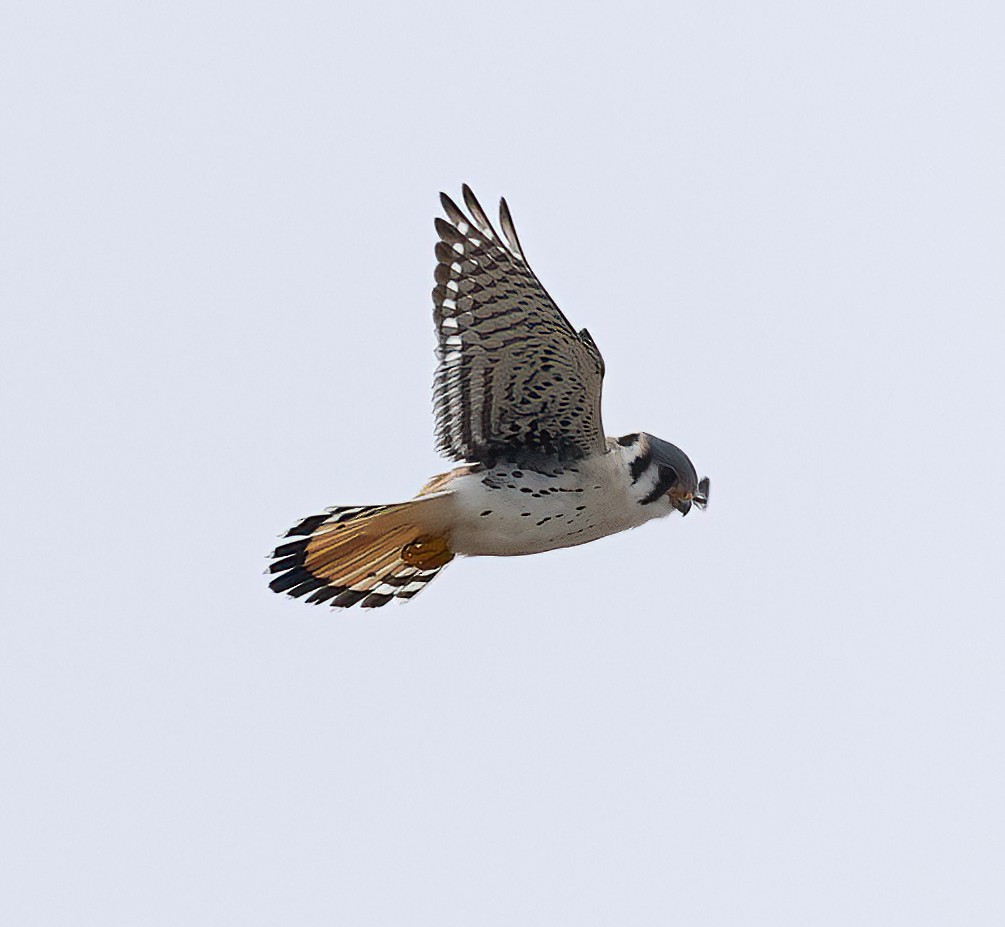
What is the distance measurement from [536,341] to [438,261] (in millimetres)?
559

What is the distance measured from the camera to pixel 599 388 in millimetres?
8320

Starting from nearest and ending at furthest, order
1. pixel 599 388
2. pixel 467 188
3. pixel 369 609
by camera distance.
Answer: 1. pixel 467 188
2. pixel 599 388
3. pixel 369 609

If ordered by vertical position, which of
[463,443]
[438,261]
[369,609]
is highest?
[438,261]

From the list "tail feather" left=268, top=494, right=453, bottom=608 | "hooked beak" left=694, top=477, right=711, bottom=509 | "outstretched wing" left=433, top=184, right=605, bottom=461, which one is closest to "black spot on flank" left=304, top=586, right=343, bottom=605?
"tail feather" left=268, top=494, right=453, bottom=608

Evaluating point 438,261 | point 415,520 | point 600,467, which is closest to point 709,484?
point 600,467

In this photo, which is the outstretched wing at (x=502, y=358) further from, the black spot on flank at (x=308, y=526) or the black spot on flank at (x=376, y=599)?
the black spot on flank at (x=376, y=599)

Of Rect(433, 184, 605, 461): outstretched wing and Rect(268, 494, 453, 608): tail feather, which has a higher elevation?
Rect(433, 184, 605, 461): outstretched wing

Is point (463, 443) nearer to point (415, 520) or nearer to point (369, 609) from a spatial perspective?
point (415, 520)

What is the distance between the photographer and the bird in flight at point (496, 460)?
7895 mm

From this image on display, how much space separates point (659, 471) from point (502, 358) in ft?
3.74

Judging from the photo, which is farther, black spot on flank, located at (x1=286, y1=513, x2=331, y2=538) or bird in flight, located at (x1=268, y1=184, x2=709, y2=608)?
black spot on flank, located at (x1=286, y1=513, x2=331, y2=538)

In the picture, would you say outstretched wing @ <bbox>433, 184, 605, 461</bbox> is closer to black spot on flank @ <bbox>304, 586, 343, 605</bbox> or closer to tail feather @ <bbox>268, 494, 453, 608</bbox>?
tail feather @ <bbox>268, 494, 453, 608</bbox>

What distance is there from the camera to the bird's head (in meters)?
8.91

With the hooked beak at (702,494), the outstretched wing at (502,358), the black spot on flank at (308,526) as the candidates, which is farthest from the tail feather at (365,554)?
the hooked beak at (702,494)
